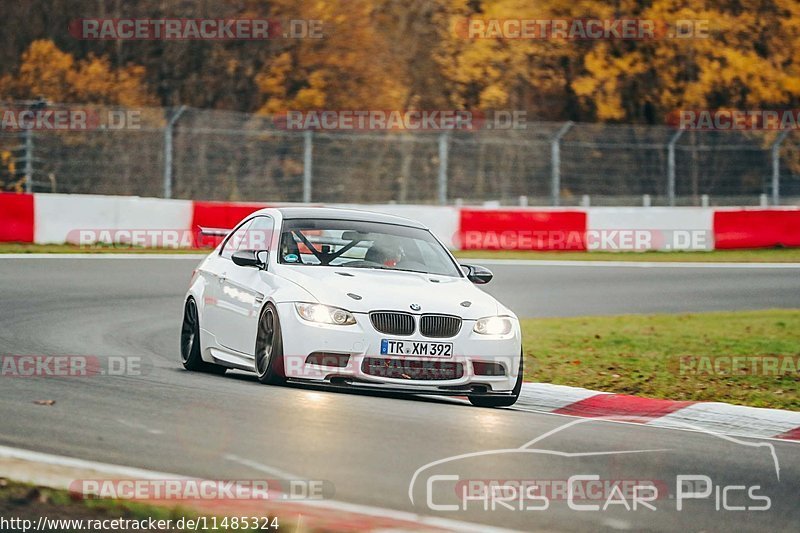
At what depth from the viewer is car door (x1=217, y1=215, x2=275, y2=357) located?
10.4 meters

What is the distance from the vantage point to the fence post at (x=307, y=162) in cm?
2825

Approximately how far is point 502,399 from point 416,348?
959 millimetres

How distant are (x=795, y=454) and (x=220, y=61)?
103 ft

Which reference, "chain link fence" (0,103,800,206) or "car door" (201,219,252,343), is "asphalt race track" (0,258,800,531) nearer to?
"car door" (201,219,252,343)

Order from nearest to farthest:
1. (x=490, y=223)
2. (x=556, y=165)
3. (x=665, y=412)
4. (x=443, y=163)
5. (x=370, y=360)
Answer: (x=370, y=360) → (x=665, y=412) → (x=490, y=223) → (x=443, y=163) → (x=556, y=165)

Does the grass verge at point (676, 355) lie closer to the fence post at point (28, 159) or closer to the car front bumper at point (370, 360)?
the car front bumper at point (370, 360)

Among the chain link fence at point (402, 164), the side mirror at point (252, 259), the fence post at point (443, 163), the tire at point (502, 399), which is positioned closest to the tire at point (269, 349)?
the side mirror at point (252, 259)

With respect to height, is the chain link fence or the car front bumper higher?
the chain link fence

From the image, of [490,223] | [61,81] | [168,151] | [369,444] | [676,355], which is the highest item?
[61,81]

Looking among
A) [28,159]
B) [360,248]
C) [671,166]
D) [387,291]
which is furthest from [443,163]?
[387,291]

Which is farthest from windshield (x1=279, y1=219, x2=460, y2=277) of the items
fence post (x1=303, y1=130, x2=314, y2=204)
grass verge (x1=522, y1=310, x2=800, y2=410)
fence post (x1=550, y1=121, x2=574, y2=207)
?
fence post (x1=550, y1=121, x2=574, y2=207)

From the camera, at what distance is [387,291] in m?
9.91

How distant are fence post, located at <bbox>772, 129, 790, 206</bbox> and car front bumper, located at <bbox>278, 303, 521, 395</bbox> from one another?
21.8 metres

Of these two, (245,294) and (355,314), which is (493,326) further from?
(245,294)
